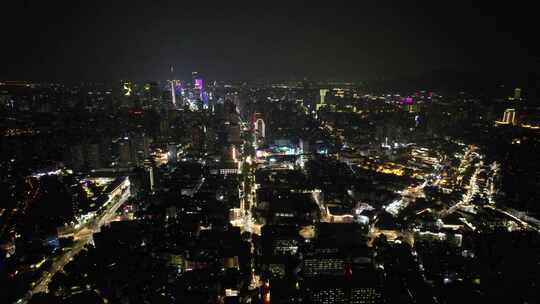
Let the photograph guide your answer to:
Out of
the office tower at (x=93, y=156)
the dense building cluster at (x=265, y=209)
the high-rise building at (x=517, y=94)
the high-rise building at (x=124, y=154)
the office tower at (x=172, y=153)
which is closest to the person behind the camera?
the dense building cluster at (x=265, y=209)

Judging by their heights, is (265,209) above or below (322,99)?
below

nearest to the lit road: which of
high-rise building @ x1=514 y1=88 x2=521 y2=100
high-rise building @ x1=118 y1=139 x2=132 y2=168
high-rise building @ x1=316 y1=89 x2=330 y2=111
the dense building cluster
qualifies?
the dense building cluster

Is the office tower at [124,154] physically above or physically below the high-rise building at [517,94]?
below

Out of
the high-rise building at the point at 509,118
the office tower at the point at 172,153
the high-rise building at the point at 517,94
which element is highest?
the high-rise building at the point at 517,94

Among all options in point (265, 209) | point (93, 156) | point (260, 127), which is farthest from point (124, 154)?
point (260, 127)

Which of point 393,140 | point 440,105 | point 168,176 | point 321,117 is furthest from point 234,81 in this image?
Answer: point 168,176

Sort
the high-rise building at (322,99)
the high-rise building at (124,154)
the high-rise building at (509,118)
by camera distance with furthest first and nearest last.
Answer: the high-rise building at (322,99) → the high-rise building at (509,118) → the high-rise building at (124,154)

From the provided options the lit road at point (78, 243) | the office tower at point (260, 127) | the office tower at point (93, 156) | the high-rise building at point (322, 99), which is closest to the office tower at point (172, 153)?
the office tower at point (93, 156)

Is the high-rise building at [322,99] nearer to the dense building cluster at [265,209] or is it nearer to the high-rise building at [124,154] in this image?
the dense building cluster at [265,209]

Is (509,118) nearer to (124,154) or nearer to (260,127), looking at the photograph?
(260,127)

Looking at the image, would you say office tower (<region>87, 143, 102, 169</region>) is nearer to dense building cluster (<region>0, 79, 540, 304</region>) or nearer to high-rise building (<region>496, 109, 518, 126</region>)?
dense building cluster (<region>0, 79, 540, 304</region>)
